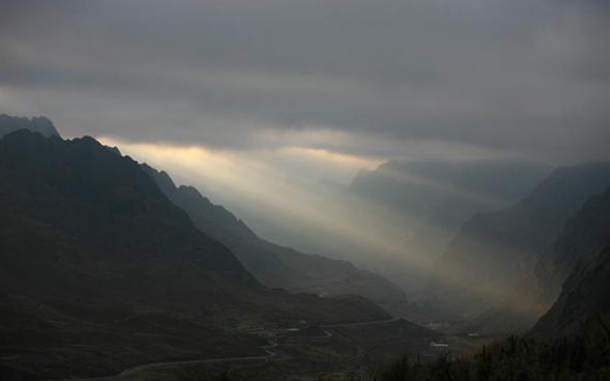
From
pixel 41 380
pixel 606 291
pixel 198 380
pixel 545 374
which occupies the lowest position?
→ pixel 41 380

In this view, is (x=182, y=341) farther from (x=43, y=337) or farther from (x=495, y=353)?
(x=495, y=353)

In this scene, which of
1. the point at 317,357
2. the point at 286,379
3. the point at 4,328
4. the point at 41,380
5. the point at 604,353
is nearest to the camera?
the point at 604,353

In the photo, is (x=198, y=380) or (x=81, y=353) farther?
(x=81, y=353)

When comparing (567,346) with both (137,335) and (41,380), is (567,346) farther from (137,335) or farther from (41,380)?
(137,335)

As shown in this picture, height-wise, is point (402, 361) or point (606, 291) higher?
point (606, 291)

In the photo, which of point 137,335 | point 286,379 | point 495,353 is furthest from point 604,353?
point 137,335

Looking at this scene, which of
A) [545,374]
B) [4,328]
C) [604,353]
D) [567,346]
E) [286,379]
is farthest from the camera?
[4,328]

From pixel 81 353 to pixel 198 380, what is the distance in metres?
121

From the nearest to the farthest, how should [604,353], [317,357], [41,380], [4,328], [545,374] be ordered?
1. [545,374]
2. [604,353]
3. [41,380]
4. [4,328]
5. [317,357]

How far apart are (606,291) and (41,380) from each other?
5427 inches

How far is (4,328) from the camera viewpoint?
6727 inches

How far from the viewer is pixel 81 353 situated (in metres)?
158

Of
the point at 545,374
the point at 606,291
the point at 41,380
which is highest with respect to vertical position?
the point at 606,291

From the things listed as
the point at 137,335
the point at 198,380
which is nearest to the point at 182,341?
the point at 137,335
